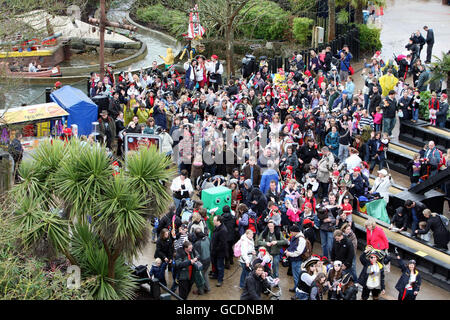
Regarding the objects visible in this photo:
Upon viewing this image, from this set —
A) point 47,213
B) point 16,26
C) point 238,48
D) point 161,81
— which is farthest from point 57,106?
point 238,48

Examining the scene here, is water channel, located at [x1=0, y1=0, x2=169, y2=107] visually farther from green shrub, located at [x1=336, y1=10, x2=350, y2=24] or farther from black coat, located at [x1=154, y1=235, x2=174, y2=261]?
black coat, located at [x1=154, y1=235, x2=174, y2=261]

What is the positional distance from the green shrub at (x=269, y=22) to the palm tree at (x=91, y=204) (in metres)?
22.5

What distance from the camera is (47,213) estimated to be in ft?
37.7

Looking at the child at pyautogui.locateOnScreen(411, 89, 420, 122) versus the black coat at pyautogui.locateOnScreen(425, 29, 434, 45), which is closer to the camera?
the child at pyautogui.locateOnScreen(411, 89, 420, 122)

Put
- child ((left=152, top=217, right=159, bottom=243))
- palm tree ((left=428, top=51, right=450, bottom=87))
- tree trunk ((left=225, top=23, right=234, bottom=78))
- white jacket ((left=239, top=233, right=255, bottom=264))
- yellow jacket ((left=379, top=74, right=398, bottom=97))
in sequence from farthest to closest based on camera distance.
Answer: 1. tree trunk ((left=225, top=23, right=234, bottom=78))
2. yellow jacket ((left=379, top=74, right=398, bottom=97))
3. palm tree ((left=428, top=51, right=450, bottom=87))
4. child ((left=152, top=217, right=159, bottom=243))
5. white jacket ((left=239, top=233, right=255, bottom=264))

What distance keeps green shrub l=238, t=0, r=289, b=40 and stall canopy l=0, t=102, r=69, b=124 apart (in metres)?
16.1

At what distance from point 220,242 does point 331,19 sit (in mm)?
18673

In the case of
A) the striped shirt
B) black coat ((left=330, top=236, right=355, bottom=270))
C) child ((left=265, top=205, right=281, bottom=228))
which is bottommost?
black coat ((left=330, top=236, right=355, bottom=270))

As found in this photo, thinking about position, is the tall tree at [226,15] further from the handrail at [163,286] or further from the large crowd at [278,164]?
the handrail at [163,286]

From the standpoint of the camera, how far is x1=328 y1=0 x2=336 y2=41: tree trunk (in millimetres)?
29672

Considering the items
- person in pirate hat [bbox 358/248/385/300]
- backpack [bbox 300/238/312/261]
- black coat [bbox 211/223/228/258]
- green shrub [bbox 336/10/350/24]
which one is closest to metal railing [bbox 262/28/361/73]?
green shrub [bbox 336/10/350/24]

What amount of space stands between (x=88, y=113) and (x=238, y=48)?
1699 centimetres

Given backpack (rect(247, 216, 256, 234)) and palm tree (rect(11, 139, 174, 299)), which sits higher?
palm tree (rect(11, 139, 174, 299))
